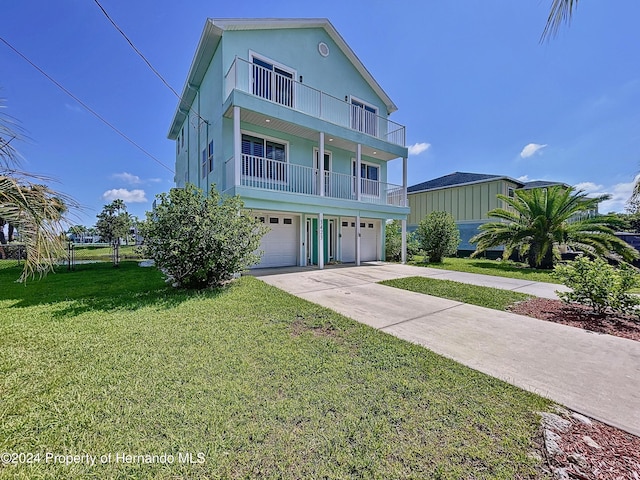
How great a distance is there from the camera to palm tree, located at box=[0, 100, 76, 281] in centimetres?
241

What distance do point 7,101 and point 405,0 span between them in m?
10.8

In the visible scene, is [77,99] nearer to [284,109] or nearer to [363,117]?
[284,109]

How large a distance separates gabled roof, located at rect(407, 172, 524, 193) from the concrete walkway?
47.5 ft

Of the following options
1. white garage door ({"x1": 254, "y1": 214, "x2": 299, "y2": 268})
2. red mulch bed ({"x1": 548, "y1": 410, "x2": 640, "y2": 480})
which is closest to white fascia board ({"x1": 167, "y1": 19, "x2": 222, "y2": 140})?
white garage door ({"x1": 254, "y1": 214, "x2": 299, "y2": 268})

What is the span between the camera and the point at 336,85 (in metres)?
13.5

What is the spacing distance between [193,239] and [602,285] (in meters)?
8.64

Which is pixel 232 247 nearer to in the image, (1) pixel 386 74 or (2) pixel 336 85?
(2) pixel 336 85

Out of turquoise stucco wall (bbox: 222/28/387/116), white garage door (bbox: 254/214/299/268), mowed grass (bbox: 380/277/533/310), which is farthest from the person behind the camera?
white garage door (bbox: 254/214/299/268)

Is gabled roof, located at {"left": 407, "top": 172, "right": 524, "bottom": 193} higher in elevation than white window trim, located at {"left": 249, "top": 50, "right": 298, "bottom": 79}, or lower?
lower

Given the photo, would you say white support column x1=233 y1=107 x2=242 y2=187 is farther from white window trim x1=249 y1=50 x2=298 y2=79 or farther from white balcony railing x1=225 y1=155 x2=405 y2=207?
white window trim x1=249 y1=50 x2=298 y2=79

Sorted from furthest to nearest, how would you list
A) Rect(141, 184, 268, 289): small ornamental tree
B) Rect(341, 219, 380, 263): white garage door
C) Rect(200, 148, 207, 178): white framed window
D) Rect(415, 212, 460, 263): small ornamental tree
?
Rect(341, 219, 380, 263): white garage door, Rect(415, 212, 460, 263): small ornamental tree, Rect(200, 148, 207, 178): white framed window, Rect(141, 184, 268, 289): small ornamental tree

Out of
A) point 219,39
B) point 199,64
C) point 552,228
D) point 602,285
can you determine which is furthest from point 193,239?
point 552,228

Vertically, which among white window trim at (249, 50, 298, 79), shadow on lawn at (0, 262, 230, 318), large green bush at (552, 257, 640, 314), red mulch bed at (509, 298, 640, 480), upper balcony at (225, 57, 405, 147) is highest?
white window trim at (249, 50, 298, 79)

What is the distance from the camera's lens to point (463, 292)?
23.4ft
